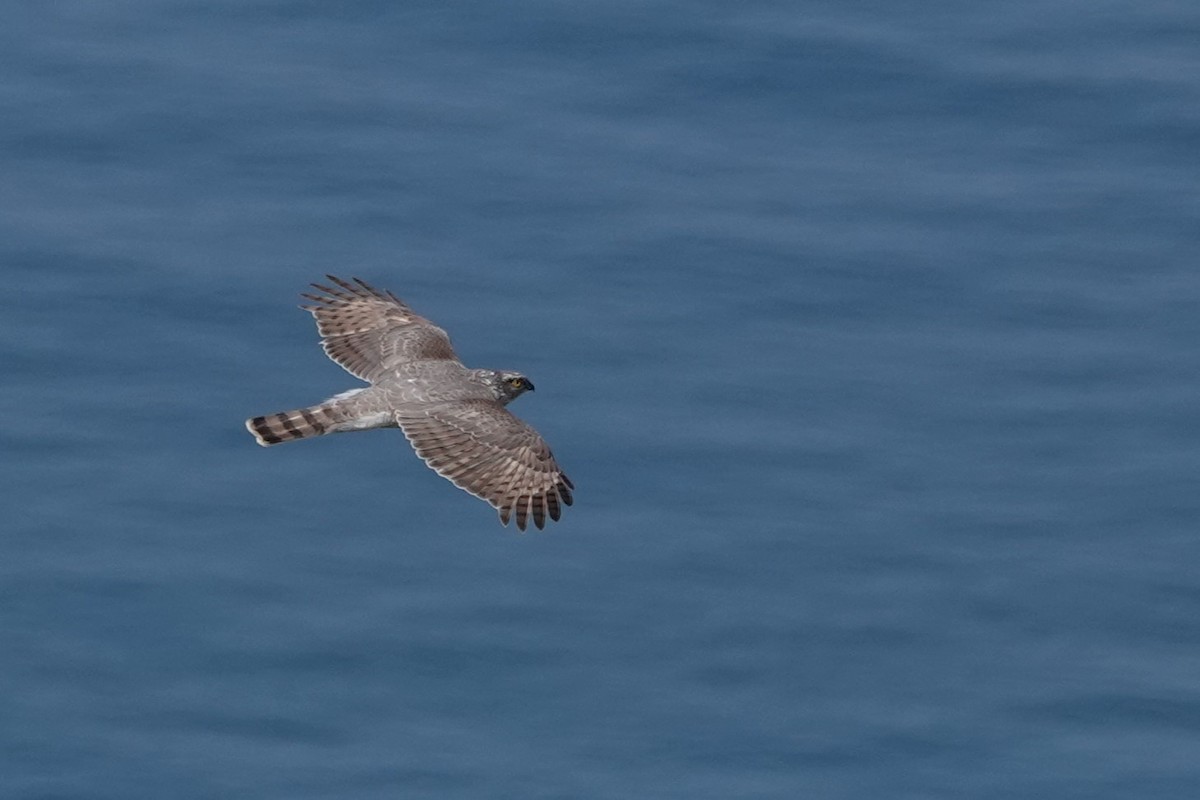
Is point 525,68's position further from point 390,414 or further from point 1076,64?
point 390,414

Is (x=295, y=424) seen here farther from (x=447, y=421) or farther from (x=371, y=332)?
(x=371, y=332)

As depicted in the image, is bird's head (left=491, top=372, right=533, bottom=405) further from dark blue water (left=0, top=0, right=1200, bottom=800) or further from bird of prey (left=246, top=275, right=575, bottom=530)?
dark blue water (left=0, top=0, right=1200, bottom=800)

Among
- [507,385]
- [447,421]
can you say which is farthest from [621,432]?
[447,421]

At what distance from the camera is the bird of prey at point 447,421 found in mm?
24375

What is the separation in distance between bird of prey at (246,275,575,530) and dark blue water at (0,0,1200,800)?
1165 cm

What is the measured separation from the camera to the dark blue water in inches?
1510

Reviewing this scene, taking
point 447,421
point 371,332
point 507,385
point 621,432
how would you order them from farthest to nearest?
point 621,432 < point 371,332 < point 507,385 < point 447,421

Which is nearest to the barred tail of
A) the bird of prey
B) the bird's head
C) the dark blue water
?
the bird of prey

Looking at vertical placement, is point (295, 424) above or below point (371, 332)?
below

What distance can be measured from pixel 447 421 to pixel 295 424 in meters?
1.30

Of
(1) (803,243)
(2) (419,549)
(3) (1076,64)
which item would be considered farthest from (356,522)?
(3) (1076,64)

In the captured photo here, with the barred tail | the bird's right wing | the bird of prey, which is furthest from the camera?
the bird's right wing

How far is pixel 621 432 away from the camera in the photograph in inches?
1587

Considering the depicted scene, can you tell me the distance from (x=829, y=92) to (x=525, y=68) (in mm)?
4889
